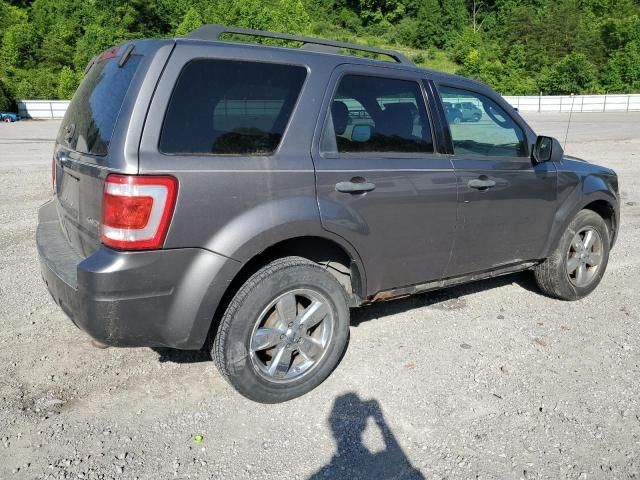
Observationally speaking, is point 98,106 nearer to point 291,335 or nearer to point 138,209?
point 138,209

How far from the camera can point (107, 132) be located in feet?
9.36

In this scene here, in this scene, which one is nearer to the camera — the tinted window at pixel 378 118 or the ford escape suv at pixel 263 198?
the ford escape suv at pixel 263 198

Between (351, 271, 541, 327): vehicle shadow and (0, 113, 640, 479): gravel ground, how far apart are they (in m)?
0.02

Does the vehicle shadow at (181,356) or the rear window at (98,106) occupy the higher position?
the rear window at (98,106)

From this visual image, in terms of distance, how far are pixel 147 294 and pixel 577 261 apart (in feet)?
12.1

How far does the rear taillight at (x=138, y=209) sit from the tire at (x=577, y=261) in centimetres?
331

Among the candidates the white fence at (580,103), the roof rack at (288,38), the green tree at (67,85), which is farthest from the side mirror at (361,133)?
the green tree at (67,85)

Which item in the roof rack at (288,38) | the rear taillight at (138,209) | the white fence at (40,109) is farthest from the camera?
the white fence at (40,109)

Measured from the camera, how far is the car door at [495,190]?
12.8ft

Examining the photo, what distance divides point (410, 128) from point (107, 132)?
187cm

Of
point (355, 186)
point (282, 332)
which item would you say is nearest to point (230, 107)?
point (355, 186)

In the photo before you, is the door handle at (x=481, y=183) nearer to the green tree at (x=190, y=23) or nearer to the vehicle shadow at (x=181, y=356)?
the vehicle shadow at (x=181, y=356)

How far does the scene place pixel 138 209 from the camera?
268 cm

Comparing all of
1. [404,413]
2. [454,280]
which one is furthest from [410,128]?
[404,413]
